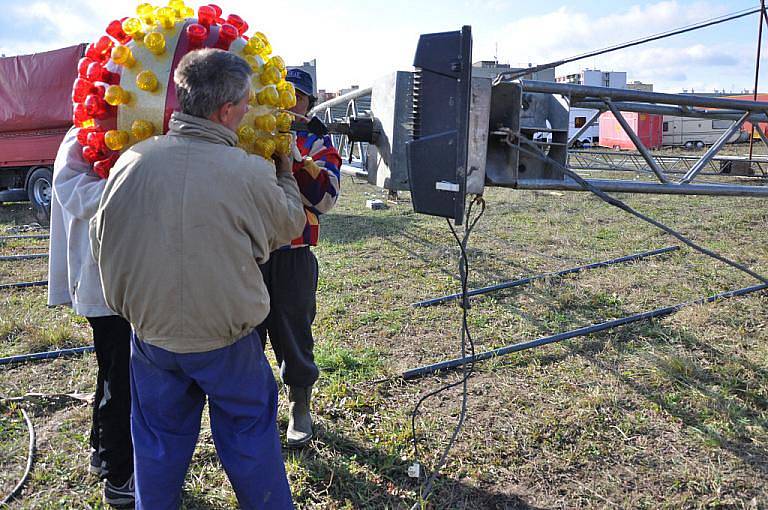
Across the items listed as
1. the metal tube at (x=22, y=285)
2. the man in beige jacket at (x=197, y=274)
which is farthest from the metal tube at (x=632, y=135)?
the metal tube at (x=22, y=285)

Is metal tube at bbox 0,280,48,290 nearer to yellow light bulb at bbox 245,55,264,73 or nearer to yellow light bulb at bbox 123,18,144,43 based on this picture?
yellow light bulb at bbox 123,18,144,43

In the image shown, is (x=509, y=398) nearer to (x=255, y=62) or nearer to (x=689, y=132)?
(x=255, y=62)

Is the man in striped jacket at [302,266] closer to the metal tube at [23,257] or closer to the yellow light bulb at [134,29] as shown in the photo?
the yellow light bulb at [134,29]

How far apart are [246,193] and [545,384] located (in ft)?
9.15

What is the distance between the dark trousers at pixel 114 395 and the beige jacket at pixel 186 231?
0.68 m

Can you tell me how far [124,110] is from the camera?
2.12 metres

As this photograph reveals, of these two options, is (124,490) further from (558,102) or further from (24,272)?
(24,272)

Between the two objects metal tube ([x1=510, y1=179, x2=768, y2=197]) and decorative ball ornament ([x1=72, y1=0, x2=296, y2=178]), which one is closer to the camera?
decorative ball ornament ([x1=72, y1=0, x2=296, y2=178])

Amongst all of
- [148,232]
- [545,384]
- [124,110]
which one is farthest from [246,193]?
[545,384]

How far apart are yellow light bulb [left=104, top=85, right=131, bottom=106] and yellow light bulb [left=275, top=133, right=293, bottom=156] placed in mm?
553

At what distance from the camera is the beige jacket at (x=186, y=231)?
6.14 ft

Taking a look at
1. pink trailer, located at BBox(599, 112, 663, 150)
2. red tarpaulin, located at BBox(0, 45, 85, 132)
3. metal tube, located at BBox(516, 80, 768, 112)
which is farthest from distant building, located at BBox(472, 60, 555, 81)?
red tarpaulin, located at BBox(0, 45, 85, 132)

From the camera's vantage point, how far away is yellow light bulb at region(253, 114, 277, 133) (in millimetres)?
2197

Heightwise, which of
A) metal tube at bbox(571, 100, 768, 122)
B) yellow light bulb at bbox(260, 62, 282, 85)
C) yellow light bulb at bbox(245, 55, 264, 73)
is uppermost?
metal tube at bbox(571, 100, 768, 122)
